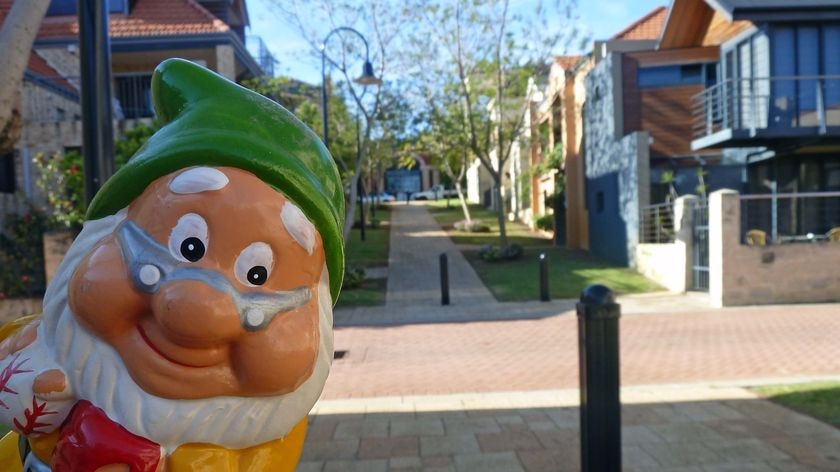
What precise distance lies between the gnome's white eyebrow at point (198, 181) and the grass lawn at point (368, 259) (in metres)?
9.76

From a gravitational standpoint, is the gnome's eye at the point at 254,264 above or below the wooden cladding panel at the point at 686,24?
below

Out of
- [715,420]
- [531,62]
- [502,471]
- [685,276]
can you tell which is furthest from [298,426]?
[531,62]

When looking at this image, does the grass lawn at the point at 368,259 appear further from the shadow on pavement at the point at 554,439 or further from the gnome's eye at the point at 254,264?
the gnome's eye at the point at 254,264

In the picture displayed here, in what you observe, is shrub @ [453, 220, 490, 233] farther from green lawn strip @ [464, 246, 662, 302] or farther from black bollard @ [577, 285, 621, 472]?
black bollard @ [577, 285, 621, 472]

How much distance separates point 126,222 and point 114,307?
23cm

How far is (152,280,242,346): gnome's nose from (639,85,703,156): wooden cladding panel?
61.1 feet

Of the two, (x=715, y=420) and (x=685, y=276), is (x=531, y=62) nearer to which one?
(x=685, y=276)

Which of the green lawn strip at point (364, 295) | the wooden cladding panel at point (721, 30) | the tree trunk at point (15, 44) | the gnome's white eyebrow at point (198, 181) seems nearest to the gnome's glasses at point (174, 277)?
the gnome's white eyebrow at point (198, 181)

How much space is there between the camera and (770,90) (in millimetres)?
16312

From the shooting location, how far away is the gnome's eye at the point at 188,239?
1707mm

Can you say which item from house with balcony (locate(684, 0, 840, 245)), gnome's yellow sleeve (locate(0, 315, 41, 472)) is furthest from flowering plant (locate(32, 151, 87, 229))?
house with balcony (locate(684, 0, 840, 245))

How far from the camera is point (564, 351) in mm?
8773

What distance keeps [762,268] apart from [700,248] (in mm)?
1576

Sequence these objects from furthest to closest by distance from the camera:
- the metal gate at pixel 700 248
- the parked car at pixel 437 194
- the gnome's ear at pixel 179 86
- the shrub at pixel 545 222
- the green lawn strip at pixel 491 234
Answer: the parked car at pixel 437 194
the shrub at pixel 545 222
the green lawn strip at pixel 491 234
the metal gate at pixel 700 248
the gnome's ear at pixel 179 86
